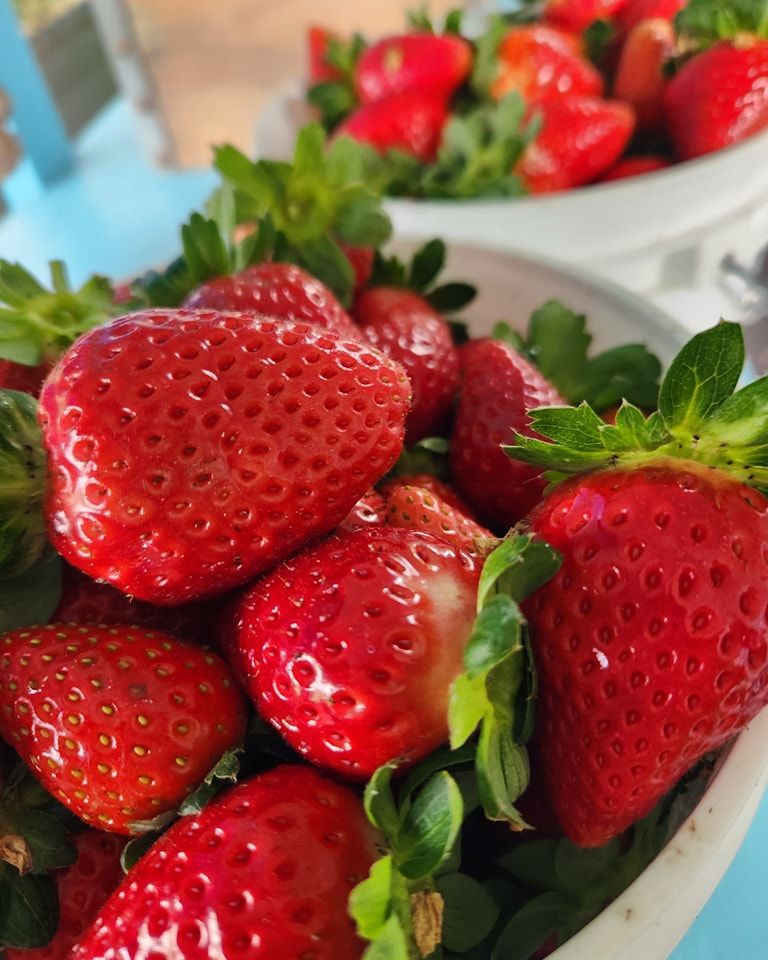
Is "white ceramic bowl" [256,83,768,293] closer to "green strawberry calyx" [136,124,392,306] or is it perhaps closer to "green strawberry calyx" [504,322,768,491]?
"green strawberry calyx" [136,124,392,306]

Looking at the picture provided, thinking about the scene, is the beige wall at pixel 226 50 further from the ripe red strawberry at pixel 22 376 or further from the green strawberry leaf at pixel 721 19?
the ripe red strawberry at pixel 22 376

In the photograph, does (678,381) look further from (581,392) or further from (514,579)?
(581,392)

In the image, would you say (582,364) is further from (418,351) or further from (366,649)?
(366,649)

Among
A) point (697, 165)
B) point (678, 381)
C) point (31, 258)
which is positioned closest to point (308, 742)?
point (678, 381)

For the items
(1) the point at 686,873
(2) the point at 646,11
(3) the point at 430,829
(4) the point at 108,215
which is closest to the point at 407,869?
(3) the point at 430,829

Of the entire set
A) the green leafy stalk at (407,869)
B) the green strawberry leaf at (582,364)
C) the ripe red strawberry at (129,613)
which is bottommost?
the ripe red strawberry at (129,613)

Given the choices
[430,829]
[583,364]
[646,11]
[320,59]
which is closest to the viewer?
[430,829]

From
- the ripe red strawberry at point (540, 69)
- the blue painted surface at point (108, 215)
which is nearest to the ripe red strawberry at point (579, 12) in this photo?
the ripe red strawberry at point (540, 69)
